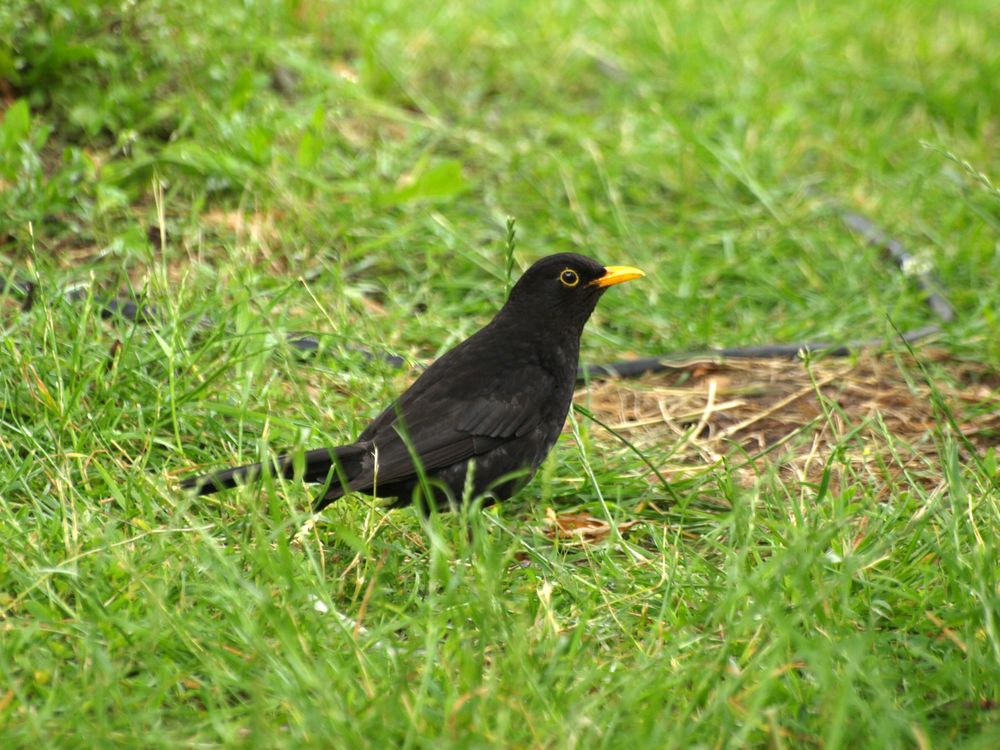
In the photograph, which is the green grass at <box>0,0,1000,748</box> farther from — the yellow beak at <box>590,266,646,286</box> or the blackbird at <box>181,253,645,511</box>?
the yellow beak at <box>590,266,646,286</box>

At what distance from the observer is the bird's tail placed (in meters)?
3.31

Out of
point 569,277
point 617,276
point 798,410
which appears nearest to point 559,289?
point 569,277

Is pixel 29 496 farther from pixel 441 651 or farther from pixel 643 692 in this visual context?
pixel 643 692

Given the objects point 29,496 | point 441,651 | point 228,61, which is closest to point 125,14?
point 228,61

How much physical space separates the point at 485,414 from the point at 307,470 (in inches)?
21.5

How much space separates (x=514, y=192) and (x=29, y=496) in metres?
3.27

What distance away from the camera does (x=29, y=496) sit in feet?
11.6

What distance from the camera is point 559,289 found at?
4.10m

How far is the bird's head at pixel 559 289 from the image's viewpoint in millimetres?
4062

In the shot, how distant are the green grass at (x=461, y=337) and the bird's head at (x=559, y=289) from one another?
460 millimetres

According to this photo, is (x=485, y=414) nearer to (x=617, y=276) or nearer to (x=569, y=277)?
(x=569, y=277)

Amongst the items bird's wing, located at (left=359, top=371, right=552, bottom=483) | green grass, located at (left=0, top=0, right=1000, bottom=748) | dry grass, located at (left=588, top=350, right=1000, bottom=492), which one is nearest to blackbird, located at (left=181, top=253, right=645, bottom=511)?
bird's wing, located at (left=359, top=371, right=552, bottom=483)

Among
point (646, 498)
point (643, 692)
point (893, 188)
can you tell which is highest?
point (643, 692)

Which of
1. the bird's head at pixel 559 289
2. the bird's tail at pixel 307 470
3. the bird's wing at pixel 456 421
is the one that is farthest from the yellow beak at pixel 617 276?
the bird's tail at pixel 307 470
